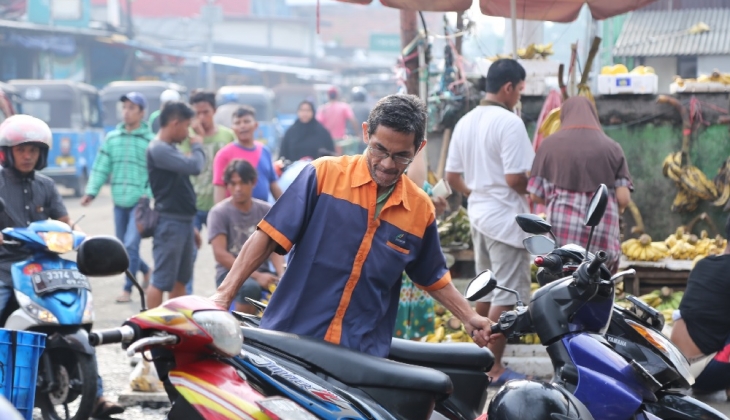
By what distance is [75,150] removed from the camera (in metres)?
25.2

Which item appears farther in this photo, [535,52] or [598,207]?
[535,52]

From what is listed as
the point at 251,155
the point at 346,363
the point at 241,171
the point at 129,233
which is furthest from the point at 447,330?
the point at 346,363

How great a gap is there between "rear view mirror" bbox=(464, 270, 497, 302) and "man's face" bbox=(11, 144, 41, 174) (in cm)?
333

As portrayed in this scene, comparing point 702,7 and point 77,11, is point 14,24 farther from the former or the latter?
point 702,7

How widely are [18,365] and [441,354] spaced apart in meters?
1.56

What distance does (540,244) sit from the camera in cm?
411

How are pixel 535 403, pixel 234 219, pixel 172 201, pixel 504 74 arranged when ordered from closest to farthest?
pixel 535 403
pixel 504 74
pixel 234 219
pixel 172 201

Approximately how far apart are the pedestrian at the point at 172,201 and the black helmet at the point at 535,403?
15.5 feet

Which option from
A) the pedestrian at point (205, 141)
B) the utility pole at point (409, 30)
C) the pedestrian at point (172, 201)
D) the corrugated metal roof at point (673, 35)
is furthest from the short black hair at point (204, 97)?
the corrugated metal roof at point (673, 35)

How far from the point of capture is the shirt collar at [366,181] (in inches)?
150

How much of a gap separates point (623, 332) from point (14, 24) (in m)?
30.1

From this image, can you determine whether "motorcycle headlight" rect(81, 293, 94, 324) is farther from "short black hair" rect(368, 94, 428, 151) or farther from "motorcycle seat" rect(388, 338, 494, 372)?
"short black hair" rect(368, 94, 428, 151)

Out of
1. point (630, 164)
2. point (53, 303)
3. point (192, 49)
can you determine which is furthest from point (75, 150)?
point (192, 49)

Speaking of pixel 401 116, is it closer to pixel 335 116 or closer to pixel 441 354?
pixel 441 354
